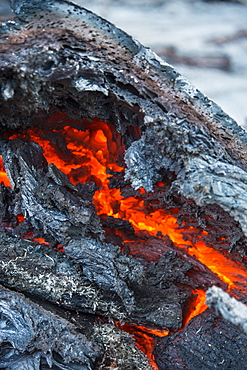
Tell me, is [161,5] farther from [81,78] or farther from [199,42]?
[81,78]

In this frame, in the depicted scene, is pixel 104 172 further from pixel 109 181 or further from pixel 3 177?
pixel 3 177

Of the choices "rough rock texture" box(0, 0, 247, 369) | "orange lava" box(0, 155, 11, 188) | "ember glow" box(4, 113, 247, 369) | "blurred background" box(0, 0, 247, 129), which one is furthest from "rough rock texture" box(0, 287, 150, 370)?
"blurred background" box(0, 0, 247, 129)

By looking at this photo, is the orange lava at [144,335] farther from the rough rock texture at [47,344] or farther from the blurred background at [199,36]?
the blurred background at [199,36]

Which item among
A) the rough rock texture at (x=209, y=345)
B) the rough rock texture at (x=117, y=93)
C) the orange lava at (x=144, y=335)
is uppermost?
the rough rock texture at (x=117, y=93)

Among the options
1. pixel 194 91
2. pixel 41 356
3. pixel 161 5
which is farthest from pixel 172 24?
pixel 41 356

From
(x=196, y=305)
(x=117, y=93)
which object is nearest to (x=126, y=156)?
(x=117, y=93)

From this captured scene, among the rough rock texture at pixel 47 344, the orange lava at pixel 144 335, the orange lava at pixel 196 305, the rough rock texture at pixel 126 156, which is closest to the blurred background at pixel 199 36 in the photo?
the rough rock texture at pixel 126 156

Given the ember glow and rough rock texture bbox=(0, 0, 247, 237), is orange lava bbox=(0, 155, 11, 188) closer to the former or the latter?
the ember glow
